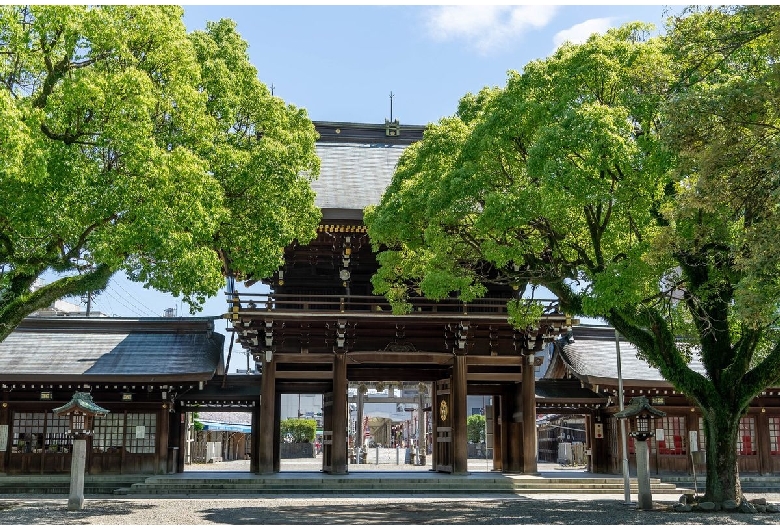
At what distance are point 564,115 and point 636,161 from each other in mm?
1567

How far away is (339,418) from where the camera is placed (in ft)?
70.6

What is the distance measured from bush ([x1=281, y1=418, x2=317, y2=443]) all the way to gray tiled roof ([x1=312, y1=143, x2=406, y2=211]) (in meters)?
26.2

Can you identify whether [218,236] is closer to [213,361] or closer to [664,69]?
[213,361]

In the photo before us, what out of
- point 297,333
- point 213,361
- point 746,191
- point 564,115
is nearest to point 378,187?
point 297,333

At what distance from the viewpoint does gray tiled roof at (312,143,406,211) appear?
22453 millimetres

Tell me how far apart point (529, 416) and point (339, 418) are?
18.3ft

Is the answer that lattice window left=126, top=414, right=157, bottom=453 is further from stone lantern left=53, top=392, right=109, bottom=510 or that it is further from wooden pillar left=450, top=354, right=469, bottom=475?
wooden pillar left=450, top=354, right=469, bottom=475

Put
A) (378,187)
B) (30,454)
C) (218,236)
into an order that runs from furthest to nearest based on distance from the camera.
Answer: (378,187)
(30,454)
(218,236)

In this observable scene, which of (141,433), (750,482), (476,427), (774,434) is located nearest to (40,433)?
(141,433)

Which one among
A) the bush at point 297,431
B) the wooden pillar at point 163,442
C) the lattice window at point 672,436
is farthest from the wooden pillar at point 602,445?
the bush at point 297,431

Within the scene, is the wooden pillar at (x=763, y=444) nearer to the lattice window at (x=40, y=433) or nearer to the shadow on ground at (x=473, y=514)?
the shadow on ground at (x=473, y=514)

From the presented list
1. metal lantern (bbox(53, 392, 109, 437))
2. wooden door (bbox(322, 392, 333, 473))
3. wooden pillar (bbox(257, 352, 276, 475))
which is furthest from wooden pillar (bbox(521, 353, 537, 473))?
metal lantern (bbox(53, 392, 109, 437))

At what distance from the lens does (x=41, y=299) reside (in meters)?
14.6

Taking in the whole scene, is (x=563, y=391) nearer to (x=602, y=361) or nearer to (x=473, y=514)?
(x=602, y=361)
